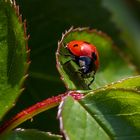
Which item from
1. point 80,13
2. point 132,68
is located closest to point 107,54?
→ point 132,68

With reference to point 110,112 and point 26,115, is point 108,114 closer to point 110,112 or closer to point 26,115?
point 110,112

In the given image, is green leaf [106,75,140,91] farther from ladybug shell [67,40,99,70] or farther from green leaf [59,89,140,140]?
ladybug shell [67,40,99,70]

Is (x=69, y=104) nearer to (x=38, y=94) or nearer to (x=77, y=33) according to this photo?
(x=77, y=33)

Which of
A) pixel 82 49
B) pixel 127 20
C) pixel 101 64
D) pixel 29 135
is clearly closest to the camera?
pixel 29 135

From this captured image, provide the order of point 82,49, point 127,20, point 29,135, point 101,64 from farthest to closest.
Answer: point 127,20, point 101,64, point 82,49, point 29,135

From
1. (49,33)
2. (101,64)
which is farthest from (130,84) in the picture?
(49,33)

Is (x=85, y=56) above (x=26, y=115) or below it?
above
